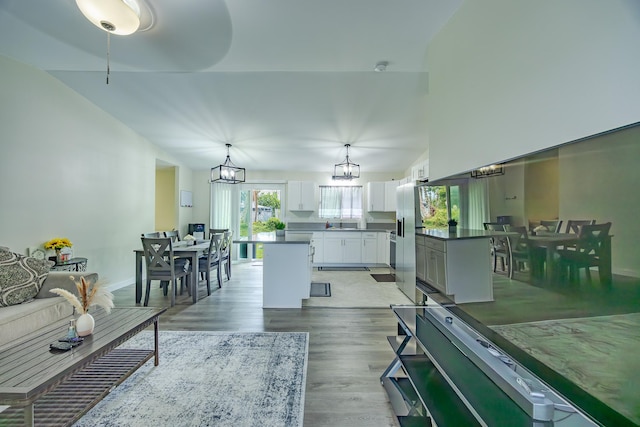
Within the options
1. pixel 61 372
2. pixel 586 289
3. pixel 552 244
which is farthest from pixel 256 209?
pixel 586 289

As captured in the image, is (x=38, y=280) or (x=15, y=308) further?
(x=38, y=280)

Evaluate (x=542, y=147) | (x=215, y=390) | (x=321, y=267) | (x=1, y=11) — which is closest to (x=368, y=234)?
(x=321, y=267)

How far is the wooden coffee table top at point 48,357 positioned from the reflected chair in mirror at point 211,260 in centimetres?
209

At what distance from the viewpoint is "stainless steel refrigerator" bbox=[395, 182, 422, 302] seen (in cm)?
397

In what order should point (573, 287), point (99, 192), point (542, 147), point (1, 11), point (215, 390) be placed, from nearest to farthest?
point (573, 287)
point (542, 147)
point (215, 390)
point (1, 11)
point (99, 192)

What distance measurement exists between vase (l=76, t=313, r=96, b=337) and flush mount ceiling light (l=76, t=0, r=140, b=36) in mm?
2096

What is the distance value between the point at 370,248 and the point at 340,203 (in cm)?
145

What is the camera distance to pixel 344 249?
6.43 metres

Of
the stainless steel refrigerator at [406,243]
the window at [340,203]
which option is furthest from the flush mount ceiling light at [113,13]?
the window at [340,203]

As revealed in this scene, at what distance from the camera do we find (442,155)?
2.03m

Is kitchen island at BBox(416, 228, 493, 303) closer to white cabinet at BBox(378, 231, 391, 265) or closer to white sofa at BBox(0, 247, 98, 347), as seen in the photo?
white sofa at BBox(0, 247, 98, 347)

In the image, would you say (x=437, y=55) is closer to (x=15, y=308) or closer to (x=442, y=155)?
(x=442, y=155)

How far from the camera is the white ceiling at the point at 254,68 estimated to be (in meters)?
2.10

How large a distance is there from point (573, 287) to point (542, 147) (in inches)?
20.7
